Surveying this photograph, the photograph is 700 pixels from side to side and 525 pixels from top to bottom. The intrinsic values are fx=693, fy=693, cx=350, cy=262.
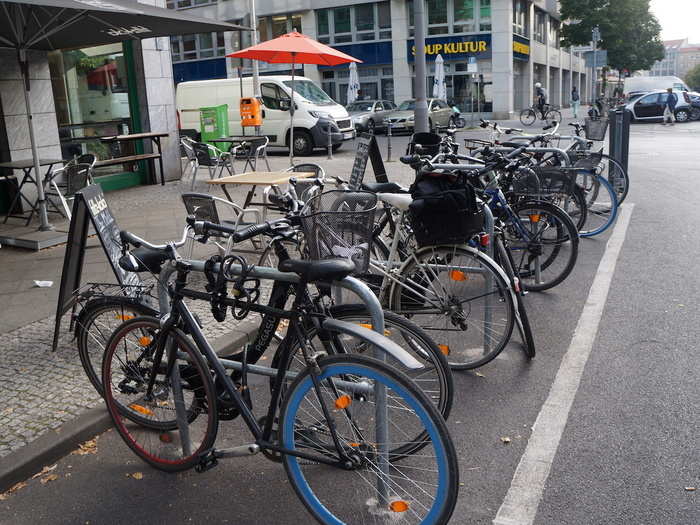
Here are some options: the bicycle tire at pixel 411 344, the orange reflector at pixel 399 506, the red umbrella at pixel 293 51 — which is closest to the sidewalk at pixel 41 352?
the bicycle tire at pixel 411 344

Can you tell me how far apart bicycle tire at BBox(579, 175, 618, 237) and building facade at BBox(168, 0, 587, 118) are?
27325 mm

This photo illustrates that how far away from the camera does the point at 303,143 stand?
1933cm

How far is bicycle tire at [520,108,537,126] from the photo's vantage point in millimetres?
31812

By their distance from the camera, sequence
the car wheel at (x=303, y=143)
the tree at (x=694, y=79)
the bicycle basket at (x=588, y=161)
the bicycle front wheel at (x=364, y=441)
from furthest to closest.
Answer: the tree at (x=694, y=79)
the car wheel at (x=303, y=143)
the bicycle basket at (x=588, y=161)
the bicycle front wheel at (x=364, y=441)

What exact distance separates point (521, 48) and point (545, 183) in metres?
36.3

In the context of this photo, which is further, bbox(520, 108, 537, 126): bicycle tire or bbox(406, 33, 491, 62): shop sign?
bbox(406, 33, 491, 62): shop sign

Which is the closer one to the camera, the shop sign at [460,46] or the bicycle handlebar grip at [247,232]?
the bicycle handlebar grip at [247,232]

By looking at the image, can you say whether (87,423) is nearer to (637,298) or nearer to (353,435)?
(353,435)

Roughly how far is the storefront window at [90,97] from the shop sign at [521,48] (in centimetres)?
3016

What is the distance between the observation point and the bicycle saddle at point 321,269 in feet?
8.45

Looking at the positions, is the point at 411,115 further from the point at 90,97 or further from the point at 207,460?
the point at 207,460

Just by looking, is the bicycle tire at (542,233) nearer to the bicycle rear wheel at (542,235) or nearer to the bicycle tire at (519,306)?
the bicycle rear wheel at (542,235)

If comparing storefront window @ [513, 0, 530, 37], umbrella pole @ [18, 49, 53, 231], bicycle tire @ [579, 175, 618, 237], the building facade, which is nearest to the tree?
storefront window @ [513, 0, 530, 37]

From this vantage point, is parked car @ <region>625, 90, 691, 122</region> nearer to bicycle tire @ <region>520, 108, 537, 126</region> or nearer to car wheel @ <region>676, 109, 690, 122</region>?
car wheel @ <region>676, 109, 690, 122</region>
